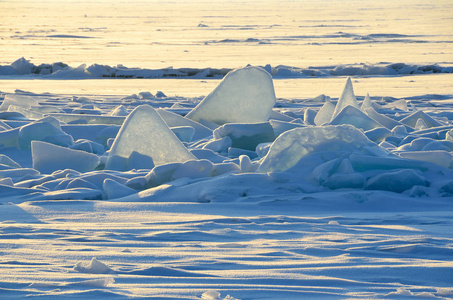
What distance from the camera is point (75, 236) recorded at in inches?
101

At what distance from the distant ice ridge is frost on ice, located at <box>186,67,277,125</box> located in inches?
250

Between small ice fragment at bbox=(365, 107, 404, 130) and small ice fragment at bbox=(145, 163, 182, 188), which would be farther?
small ice fragment at bbox=(365, 107, 404, 130)

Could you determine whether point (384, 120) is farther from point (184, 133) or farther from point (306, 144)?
point (306, 144)

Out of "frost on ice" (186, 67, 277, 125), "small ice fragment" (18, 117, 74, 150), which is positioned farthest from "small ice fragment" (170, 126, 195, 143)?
"small ice fragment" (18, 117, 74, 150)

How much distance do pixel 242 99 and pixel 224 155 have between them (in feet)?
3.20

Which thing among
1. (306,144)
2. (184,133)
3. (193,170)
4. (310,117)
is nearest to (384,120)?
(310,117)

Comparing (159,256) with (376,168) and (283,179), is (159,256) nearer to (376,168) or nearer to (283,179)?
(283,179)

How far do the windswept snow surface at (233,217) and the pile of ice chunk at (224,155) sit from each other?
1 centimetres

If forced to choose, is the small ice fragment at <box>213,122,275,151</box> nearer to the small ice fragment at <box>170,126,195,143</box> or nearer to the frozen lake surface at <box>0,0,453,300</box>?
the frozen lake surface at <box>0,0,453,300</box>

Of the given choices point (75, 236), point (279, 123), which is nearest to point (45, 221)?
point (75, 236)

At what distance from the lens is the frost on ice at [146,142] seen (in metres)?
4.14

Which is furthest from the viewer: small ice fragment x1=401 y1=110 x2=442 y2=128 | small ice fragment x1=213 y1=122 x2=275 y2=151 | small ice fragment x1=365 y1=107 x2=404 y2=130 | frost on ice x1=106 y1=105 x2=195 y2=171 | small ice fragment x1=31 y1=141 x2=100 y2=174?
small ice fragment x1=401 y1=110 x2=442 y2=128

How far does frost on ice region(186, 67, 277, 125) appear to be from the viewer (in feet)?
18.2

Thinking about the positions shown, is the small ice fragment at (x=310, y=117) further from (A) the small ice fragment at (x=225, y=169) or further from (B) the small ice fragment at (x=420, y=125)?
(A) the small ice fragment at (x=225, y=169)
